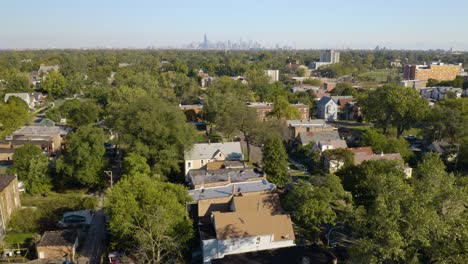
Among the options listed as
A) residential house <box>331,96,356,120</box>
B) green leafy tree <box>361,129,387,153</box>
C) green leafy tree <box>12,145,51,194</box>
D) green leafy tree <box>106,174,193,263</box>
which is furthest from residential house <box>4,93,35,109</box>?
green leafy tree <box>361,129,387,153</box>

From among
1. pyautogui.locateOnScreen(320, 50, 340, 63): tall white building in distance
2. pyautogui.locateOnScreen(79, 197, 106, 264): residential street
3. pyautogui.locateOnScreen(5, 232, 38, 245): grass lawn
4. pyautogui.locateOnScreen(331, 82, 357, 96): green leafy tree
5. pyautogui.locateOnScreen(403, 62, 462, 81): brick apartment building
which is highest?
pyautogui.locateOnScreen(320, 50, 340, 63): tall white building in distance

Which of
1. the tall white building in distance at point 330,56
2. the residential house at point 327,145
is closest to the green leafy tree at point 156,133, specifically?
the residential house at point 327,145

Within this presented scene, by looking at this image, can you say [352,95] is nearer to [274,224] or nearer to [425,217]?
[274,224]

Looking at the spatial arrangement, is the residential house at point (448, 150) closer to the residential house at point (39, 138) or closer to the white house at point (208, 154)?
the white house at point (208, 154)

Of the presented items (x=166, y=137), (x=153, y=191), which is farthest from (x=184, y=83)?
(x=153, y=191)

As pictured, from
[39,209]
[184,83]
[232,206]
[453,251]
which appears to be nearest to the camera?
[453,251]

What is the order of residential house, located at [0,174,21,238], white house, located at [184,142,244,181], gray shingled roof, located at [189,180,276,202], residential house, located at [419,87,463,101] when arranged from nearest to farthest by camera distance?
residential house, located at [0,174,21,238] → gray shingled roof, located at [189,180,276,202] → white house, located at [184,142,244,181] → residential house, located at [419,87,463,101]

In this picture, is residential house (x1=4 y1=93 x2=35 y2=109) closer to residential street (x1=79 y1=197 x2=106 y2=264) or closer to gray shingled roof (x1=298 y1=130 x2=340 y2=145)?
residential street (x1=79 y1=197 x2=106 y2=264)
